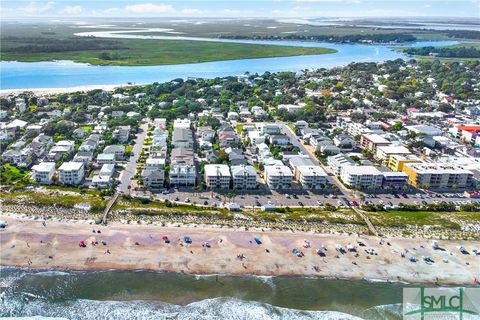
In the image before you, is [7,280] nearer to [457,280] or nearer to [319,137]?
[457,280]

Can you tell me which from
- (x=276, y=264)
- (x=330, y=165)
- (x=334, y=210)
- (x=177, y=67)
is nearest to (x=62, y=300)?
(x=276, y=264)

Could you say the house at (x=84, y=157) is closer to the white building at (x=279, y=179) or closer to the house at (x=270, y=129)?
the white building at (x=279, y=179)

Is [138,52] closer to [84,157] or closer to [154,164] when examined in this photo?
[84,157]

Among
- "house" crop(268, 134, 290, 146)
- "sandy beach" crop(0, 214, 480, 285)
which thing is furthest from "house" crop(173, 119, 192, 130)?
"sandy beach" crop(0, 214, 480, 285)

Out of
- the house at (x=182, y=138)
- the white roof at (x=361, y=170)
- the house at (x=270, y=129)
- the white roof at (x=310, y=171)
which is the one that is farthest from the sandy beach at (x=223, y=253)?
the house at (x=270, y=129)

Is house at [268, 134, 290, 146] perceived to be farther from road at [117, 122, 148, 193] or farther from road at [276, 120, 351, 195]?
road at [117, 122, 148, 193]

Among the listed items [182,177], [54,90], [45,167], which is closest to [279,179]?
[182,177]
